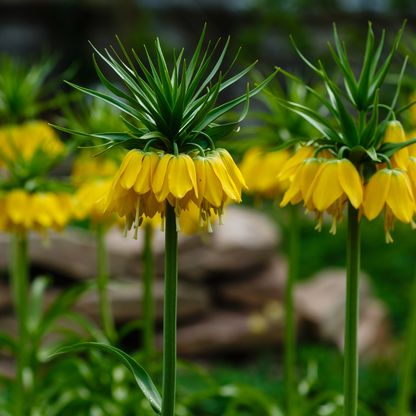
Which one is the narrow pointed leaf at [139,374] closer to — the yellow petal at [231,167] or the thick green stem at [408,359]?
the yellow petal at [231,167]

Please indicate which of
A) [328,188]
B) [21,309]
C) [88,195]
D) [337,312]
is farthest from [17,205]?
[337,312]

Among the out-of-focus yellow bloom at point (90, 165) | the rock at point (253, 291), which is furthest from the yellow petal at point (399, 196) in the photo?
the rock at point (253, 291)

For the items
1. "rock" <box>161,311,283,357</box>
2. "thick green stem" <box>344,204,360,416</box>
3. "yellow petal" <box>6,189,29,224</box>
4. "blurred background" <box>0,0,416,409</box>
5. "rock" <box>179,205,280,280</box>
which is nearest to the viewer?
"thick green stem" <box>344,204,360,416</box>

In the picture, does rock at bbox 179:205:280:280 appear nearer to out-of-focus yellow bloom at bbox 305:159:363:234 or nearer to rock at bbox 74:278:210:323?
rock at bbox 74:278:210:323

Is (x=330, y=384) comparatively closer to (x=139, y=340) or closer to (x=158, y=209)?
(x=139, y=340)

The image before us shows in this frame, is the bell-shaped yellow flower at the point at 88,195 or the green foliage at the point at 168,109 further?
the bell-shaped yellow flower at the point at 88,195

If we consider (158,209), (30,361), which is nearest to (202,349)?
(30,361)

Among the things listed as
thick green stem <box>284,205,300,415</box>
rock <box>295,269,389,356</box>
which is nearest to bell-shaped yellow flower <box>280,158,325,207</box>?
thick green stem <box>284,205,300,415</box>
